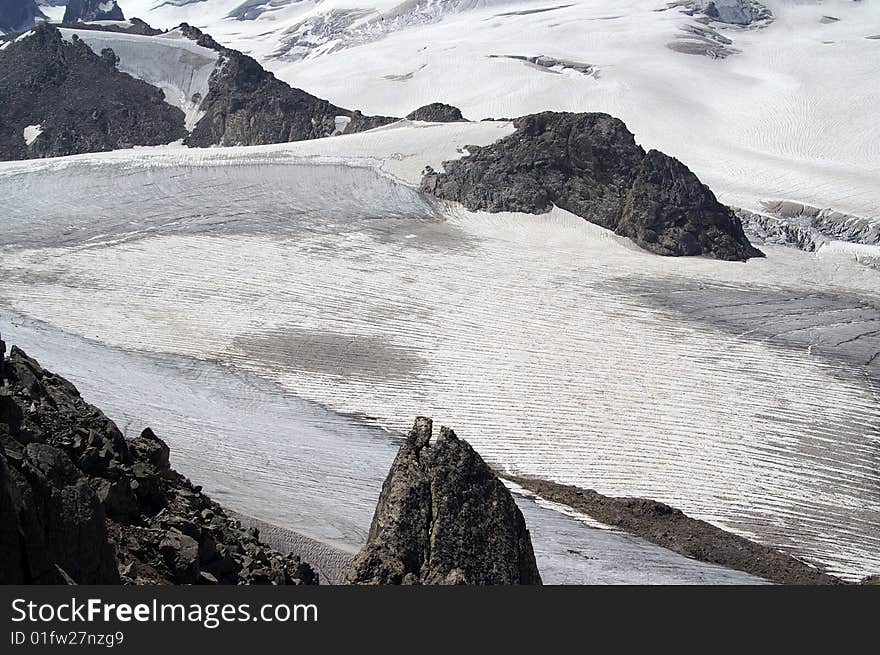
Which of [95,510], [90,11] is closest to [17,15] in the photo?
[90,11]

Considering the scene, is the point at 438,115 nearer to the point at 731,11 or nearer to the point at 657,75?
the point at 657,75

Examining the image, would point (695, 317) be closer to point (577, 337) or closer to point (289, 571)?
point (577, 337)

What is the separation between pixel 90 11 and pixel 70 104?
7770 cm

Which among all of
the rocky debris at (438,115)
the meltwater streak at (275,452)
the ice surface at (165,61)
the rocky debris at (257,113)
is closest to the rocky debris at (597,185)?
the rocky debris at (438,115)

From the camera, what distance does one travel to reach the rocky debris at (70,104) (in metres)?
47.7

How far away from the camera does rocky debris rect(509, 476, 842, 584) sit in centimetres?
1329

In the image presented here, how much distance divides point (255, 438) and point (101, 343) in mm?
5614

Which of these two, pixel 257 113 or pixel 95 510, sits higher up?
pixel 257 113

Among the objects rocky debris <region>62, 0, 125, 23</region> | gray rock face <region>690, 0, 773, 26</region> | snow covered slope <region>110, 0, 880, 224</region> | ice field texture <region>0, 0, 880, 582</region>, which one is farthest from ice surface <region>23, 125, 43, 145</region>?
rocky debris <region>62, 0, 125, 23</region>

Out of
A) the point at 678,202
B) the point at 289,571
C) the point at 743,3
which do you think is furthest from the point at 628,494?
the point at 743,3

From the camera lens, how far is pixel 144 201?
30062 millimetres

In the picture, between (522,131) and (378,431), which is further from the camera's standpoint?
(522,131)

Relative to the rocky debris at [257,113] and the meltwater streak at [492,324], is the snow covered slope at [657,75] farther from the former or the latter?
the meltwater streak at [492,324]

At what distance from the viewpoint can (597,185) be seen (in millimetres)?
33969
